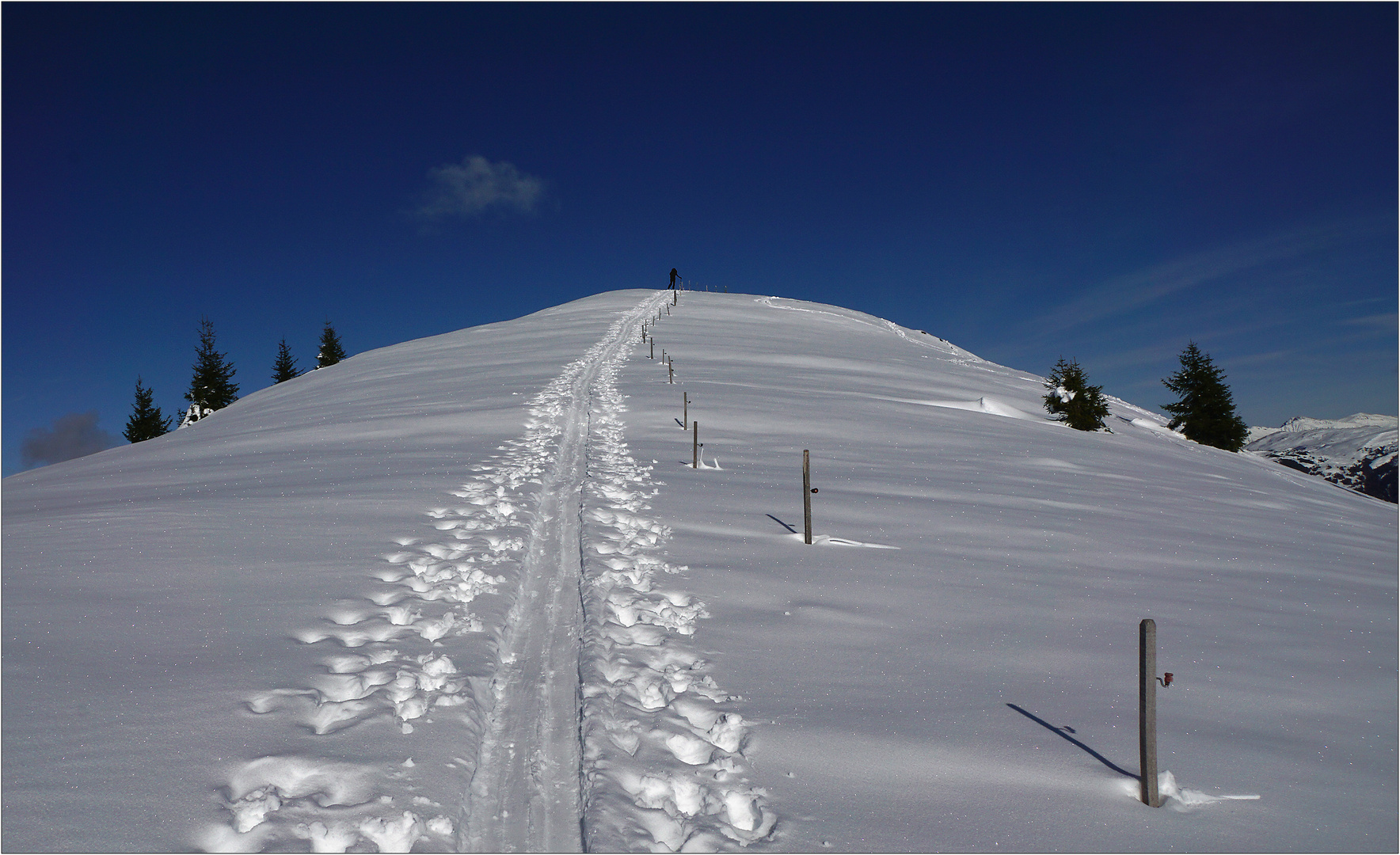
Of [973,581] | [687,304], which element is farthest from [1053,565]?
[687,304]

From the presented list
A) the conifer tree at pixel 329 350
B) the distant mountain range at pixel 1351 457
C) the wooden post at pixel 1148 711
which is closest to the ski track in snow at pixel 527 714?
the wooden post at pixel 1148 711

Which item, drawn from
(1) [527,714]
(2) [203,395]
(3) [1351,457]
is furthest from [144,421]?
(3) [1351,457]

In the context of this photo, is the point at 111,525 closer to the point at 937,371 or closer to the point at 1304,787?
the point at 1304,787

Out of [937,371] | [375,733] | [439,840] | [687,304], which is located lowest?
[439,840]

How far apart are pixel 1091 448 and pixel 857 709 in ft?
43.0

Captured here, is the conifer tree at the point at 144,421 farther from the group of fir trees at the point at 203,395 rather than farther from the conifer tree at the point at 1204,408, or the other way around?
the conifer tree at the point at 1204,408

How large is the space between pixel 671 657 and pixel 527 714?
3.94ft

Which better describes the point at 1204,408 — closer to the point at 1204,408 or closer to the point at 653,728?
the point at 1204,408

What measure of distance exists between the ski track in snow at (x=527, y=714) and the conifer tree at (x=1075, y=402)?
1540 cm

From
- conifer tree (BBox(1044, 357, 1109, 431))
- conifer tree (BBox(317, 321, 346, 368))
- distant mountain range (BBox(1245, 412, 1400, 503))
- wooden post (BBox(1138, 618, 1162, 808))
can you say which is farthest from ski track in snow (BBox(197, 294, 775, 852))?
conifer tree (BBox(317, 321, 346, 368))

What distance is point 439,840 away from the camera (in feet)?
10.6

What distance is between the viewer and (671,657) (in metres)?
5.04

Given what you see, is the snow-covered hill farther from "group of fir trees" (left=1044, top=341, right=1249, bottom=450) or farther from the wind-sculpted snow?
"group of fir trees" (left=1044, top=341, right=1249, bottom=450)

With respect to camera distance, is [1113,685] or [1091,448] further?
[1091,448]
